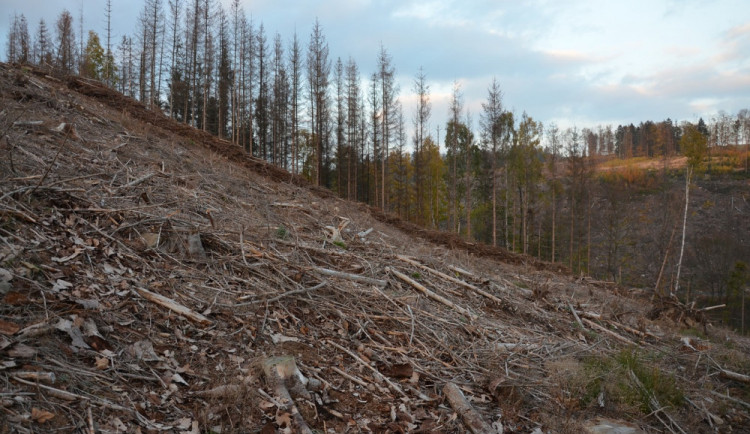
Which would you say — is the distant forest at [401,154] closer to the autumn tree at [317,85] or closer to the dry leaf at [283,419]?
the autumn tree at [317,85]

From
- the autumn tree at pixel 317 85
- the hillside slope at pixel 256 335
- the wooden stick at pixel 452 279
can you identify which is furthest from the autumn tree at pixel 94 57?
the wooden stick at pixel 452 279

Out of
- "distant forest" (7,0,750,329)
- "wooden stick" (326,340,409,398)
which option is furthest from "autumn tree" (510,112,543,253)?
"wooden stick" (326,340,409,398)

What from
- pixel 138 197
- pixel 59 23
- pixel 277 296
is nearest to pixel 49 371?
pixel 277 296

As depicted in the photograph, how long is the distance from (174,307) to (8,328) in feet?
4.23

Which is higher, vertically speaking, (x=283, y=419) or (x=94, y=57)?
(x=94, y=57)

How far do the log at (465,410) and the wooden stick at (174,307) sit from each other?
97.4 inches

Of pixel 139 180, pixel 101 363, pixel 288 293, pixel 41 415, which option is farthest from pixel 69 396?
pixel 139 180

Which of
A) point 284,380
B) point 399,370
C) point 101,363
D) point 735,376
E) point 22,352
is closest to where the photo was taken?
point 22,352

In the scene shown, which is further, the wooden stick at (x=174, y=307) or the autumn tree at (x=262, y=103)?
the autumn tree at (x=262, y=103)

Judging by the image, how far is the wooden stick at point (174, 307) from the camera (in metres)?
3.91

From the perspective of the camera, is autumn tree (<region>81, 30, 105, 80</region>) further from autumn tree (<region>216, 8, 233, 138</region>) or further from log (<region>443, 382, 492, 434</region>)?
log (<region>443, 382, 492, 434</region>)

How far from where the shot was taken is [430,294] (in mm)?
6355

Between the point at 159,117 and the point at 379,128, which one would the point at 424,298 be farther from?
the point at 379,128

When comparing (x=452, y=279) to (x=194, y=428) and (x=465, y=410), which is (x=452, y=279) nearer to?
(x=465, y=410)
